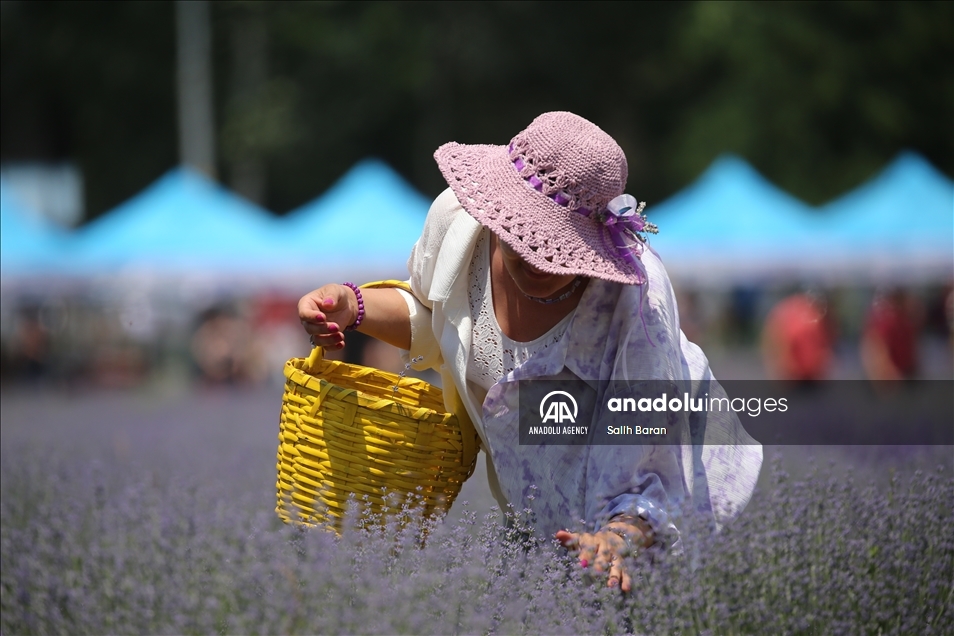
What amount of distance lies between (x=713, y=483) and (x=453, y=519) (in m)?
0.59

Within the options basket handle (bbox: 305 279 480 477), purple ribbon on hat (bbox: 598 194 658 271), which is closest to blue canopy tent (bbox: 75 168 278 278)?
basket handle (bbox: 305 279 480 477)

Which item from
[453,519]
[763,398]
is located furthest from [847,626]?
[763,398]

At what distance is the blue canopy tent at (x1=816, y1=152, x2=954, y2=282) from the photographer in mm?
12391

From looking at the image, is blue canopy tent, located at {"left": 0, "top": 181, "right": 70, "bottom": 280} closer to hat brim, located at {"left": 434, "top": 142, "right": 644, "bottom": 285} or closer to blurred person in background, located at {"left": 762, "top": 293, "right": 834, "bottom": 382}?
blurred person in background, located at {"left": 762, "top": 293, "right": 834, "bottom": 382}

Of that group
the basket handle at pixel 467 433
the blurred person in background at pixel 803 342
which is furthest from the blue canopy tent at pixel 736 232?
the basket handle at pixel 467 433

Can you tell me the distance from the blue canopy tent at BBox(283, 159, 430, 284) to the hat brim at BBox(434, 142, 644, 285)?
10676 mm

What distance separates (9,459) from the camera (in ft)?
13.2

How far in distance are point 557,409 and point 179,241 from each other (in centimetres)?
1233

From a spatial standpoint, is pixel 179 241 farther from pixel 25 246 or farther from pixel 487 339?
pixel 487 339

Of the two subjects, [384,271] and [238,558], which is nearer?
[238,558]

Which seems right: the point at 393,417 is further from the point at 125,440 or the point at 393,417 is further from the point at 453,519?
the point at 125,440

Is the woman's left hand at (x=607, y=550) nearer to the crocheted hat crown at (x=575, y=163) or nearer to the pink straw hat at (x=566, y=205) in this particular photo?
the pink straw hat at (x=566, y=205)

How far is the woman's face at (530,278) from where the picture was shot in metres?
2.19

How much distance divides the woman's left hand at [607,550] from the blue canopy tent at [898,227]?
10930 mm
